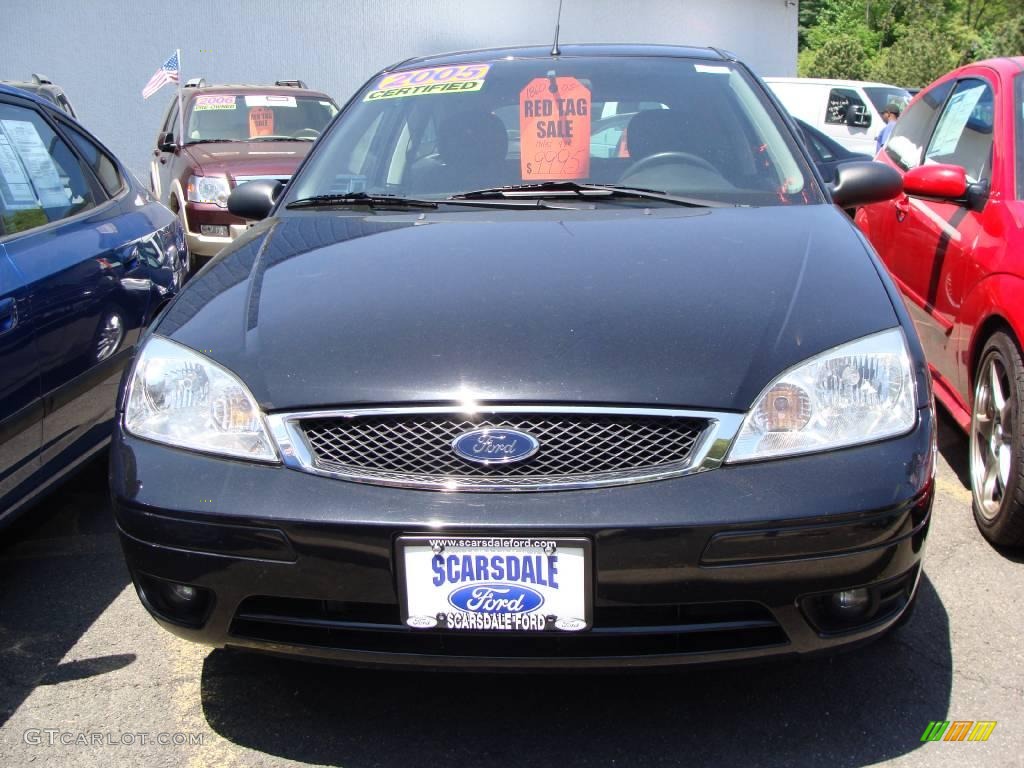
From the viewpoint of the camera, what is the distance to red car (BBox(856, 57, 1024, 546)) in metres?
3.33

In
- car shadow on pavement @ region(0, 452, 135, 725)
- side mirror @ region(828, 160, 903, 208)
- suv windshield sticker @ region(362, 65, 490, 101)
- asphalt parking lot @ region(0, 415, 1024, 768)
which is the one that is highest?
suv windshield sticker @ region(362, 65, 490, 101)

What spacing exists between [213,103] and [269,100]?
0.54 metres

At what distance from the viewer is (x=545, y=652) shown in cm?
216

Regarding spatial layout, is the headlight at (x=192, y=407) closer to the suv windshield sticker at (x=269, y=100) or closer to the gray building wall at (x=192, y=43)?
the suv windshield sticker at (x=269, y=100)

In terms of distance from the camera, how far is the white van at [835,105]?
1432 centimetres

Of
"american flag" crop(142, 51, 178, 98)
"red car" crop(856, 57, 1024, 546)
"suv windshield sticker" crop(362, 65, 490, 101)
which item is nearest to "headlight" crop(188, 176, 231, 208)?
"american flag" crop(142, 51, 178, 98)

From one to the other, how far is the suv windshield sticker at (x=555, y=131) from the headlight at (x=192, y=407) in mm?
1265

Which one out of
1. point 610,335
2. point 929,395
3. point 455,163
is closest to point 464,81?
point 455,163

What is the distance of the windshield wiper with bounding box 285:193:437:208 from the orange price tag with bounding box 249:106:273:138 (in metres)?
7.16

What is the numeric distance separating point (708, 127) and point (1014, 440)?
1316mm

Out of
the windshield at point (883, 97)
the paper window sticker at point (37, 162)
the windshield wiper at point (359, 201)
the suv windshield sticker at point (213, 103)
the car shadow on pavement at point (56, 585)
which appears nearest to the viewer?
the car shadow on pavement at point (56, 585)

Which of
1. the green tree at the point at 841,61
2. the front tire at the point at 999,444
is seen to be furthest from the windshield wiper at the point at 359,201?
the green tree at the point at 841,61

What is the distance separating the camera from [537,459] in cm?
212

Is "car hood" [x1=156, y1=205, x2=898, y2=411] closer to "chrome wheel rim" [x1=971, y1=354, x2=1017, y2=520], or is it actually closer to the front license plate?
the front license plate
